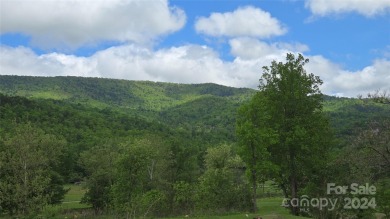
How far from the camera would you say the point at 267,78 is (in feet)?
130

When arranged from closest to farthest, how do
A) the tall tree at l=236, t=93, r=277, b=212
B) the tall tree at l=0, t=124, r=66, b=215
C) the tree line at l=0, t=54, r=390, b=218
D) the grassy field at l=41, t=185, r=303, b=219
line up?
the tree line at l=0, t=54, r=390, b=218 → the grassy field at l=41, t=185, r=303, b=219 → the tall tree at l=236, t=93, r=277, b=212 → the tall tree at l=0, t=124, r=66, b=215

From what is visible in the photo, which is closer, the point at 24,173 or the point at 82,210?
the point at 24,173

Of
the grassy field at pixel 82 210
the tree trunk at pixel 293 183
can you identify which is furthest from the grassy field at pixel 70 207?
the tree trunk at pixel 293 183

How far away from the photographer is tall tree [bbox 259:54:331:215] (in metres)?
37.2

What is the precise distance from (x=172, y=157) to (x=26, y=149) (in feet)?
90.3

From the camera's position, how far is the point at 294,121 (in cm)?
3741

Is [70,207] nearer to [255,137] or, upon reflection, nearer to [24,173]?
[24,173]

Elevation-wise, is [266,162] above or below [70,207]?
above

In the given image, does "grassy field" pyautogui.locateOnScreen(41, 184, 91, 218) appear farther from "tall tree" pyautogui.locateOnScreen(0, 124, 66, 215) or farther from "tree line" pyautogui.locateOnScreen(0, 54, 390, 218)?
"tree line" pyautogui.locateOnScreen(0, 54, 390, 218)

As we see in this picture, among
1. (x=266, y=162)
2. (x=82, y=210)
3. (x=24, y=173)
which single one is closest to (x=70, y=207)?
(x=82, y=210)

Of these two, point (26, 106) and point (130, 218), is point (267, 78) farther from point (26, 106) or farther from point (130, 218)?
point (26, 106)

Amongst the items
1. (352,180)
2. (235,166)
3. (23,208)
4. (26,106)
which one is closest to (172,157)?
(235,166)

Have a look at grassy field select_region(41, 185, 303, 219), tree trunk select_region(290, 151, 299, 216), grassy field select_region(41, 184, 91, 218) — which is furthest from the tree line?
grassy field select_region(41, 184, 91, 218)

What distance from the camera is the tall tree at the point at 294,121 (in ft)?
122
